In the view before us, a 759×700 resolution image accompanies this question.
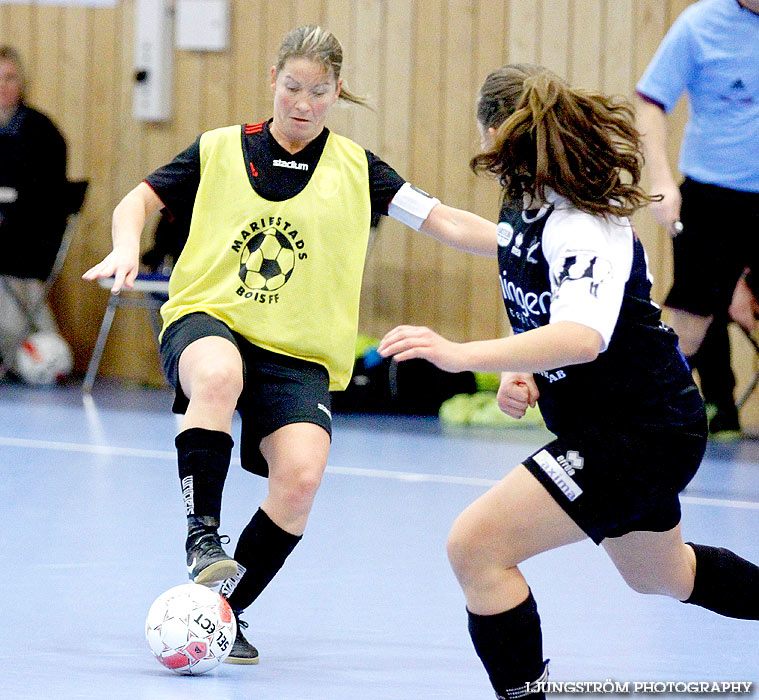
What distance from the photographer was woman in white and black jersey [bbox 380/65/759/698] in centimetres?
222

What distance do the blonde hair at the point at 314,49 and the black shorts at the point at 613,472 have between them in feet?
3.84

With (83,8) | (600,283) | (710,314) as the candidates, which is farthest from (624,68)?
(600,283)

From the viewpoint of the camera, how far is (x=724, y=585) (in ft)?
8.54

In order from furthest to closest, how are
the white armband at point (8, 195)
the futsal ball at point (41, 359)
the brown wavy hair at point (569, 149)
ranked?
the futsal ball at point (41, 359)
the white armband at point (8, 195)
the brown wavy hair at point (569, 149)

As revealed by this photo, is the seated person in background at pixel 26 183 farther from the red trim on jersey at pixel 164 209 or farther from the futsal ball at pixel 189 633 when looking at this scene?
the futsal ball at pixel 189 633

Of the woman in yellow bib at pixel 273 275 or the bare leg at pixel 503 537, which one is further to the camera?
the woman in yellow bib at pixel 273 275

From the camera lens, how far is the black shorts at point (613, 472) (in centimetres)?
224

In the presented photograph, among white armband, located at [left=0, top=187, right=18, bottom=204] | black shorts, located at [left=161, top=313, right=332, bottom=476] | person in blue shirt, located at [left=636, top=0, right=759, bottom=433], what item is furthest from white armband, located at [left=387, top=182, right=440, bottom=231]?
white armband, located at [left=0, top=187, right=18, bottom=204]

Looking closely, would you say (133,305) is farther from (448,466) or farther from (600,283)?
(600,283)

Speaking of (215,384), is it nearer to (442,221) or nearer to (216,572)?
(216,572)

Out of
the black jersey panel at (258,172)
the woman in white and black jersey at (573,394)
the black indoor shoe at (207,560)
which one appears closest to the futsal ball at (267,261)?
the black jersey panel at (258,172)

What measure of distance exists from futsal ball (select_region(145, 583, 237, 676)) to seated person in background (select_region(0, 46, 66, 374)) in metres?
5.59

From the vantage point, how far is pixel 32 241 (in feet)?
25.8

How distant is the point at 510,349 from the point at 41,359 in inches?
250
